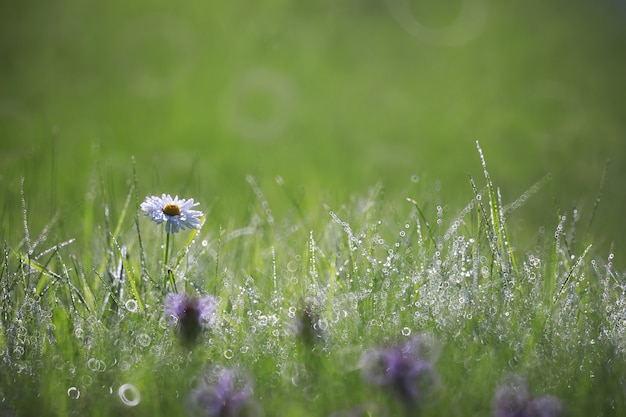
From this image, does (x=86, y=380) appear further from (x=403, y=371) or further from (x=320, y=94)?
(x=320, y=94)

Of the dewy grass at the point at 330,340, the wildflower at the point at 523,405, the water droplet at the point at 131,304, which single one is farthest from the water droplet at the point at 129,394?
the wildflower at the point at 523,405

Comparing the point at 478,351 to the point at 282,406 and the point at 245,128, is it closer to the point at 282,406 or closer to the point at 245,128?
the point at 282,406

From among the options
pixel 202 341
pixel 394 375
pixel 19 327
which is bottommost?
→ pixel 394 375

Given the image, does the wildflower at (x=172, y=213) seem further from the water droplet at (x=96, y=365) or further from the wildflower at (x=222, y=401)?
the wildflower at (x=222, y=401)

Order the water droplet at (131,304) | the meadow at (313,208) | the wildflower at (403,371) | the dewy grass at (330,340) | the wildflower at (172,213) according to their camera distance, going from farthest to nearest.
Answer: the wildflower at (172,213) → the water droplet at (131,304) → the meadow at (313,208) → the dewy grass at (330,340) → the wildflower at (403,371)

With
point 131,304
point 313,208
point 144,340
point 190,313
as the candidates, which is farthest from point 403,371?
point 313,208

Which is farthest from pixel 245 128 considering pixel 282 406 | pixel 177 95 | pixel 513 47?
pixel 282 406
